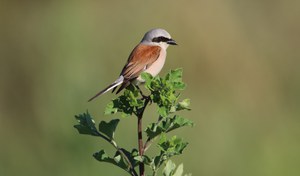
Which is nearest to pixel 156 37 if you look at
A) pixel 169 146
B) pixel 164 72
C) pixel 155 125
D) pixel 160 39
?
pixel 160 39

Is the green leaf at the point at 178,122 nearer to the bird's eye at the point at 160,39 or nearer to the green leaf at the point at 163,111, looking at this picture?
the green leaf at the point at 163,111

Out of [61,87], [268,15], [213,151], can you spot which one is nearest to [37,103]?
[61,87]

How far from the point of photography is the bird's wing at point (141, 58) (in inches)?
171

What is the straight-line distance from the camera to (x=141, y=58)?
451cm

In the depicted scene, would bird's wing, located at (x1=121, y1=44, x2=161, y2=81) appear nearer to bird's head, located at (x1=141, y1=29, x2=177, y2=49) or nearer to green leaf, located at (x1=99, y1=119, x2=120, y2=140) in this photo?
bird's head, located at (x1=141, y1=29, x2=177, y2=49)

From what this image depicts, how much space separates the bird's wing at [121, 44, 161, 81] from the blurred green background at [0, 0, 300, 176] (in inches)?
36.1

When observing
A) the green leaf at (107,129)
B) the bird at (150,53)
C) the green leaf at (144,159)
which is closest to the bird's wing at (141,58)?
the bird at (150,53)

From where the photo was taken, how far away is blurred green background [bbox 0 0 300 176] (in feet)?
18.8

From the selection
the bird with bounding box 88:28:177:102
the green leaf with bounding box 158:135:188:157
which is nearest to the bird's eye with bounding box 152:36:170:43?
the bird with bounding box 88:28:177:102

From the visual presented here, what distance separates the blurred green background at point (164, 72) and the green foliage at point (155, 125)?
270 cm

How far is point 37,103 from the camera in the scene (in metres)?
6.48

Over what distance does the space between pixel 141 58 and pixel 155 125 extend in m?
2.26

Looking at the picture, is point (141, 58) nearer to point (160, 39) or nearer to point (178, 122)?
point (160, 39)

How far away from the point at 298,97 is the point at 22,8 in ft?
11.0
